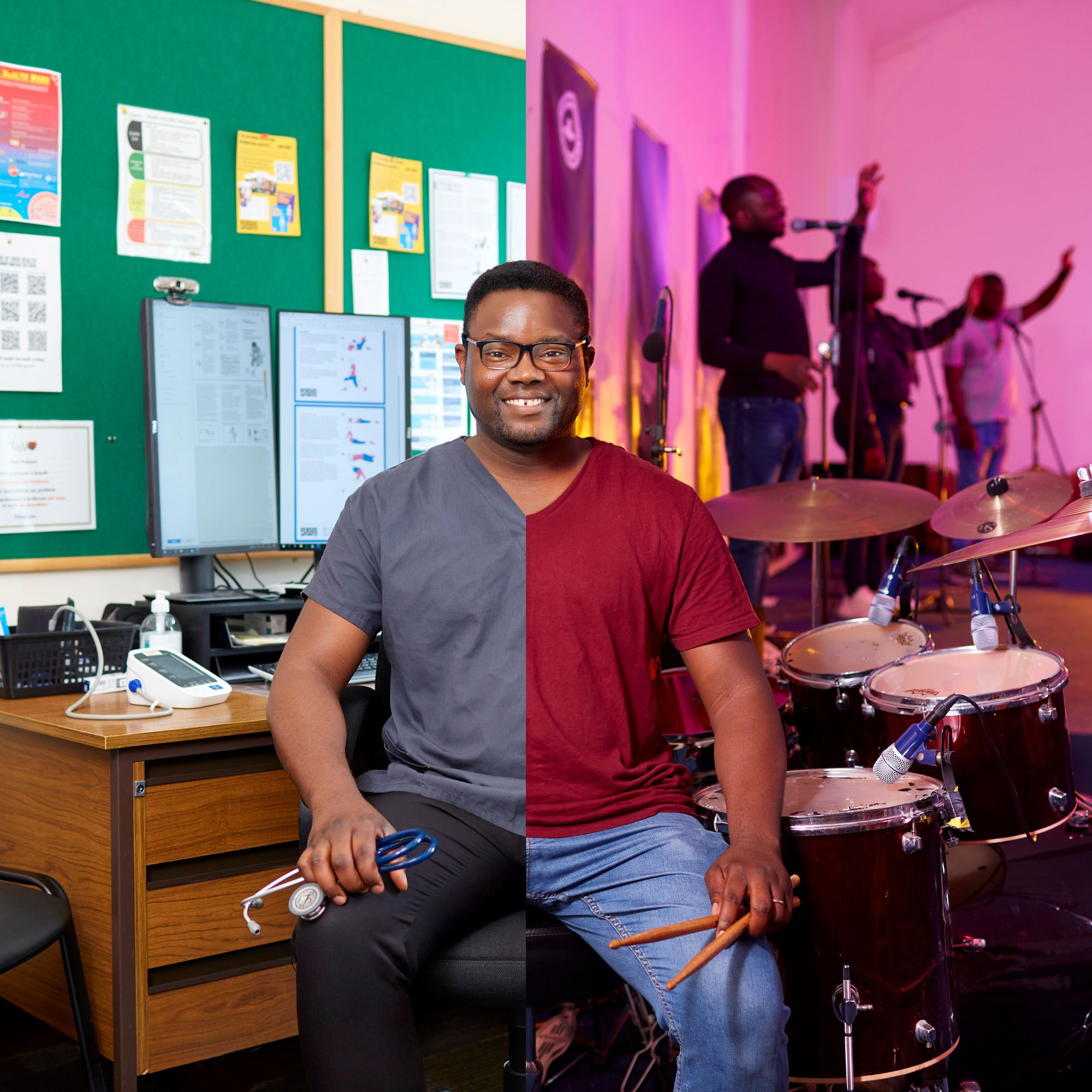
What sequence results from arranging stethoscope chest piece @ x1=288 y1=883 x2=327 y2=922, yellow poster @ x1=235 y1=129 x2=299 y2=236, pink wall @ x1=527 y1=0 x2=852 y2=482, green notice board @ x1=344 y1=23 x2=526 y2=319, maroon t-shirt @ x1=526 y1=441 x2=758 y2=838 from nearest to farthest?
stethoscope chest piece @ x1=288 y1=883 x2=327 y2=922, maroon t-shirt @ x1=526 y1=441 x2=758 y2=838, pink wall @ x1=527 y1=0 x2=852 y2=482, yellow poster @ x1=235 y1=129 x2=299 y2=236, green notice board @ x1=344 y1=23 x2=526 y2=319

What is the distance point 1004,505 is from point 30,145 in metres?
1.85

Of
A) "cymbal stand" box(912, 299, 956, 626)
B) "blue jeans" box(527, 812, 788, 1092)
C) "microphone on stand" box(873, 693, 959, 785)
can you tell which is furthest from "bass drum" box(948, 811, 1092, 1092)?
"blue jeans" box(527, 812, 788, 1092)

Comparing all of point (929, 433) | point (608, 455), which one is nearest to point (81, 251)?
point (608, 455)

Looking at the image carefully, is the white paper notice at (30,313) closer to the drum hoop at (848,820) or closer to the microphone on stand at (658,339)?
the microphone on stand at (658,339)

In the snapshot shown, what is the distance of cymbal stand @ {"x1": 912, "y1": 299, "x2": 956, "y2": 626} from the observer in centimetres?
188

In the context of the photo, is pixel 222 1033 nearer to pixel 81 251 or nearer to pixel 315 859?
pixel 315 859

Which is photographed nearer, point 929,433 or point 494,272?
point 494,272

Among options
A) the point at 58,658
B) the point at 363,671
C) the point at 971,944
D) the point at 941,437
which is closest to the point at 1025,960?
the point at 971,944

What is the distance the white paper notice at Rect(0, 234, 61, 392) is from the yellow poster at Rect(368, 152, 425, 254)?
691 millimetres

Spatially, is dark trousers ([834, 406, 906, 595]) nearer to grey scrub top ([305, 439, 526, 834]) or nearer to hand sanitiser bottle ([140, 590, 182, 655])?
grey scrub top ([305, 439, 526, 834])

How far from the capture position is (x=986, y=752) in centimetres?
172

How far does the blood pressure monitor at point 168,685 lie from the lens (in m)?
1.76

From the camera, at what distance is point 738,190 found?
68.3 inches

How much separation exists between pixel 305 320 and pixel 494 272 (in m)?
0.85
